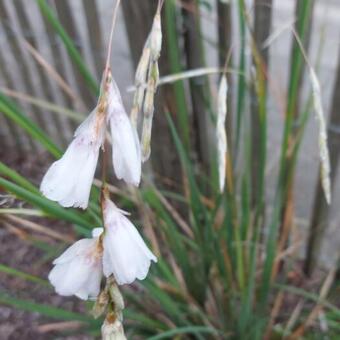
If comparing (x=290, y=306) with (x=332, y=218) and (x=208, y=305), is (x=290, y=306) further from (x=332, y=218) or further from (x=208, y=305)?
(x=332, y=218)

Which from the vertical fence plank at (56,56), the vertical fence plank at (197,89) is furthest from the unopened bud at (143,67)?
the vertical fence plank at (56,56)

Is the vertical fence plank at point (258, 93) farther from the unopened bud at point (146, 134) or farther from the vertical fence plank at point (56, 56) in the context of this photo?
the vertical fence plank at point (56, 56)

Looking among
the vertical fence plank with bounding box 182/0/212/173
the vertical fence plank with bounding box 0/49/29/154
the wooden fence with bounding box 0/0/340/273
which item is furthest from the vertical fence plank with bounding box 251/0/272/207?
the vertical fence plank with bounding box 0/49/29/154

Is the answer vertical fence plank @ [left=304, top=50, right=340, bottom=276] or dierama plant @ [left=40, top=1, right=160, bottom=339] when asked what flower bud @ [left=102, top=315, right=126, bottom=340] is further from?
vertical fence plank @ [left=304, top=50, right=340, bottom=276]

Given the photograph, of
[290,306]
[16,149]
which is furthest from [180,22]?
[16,149]

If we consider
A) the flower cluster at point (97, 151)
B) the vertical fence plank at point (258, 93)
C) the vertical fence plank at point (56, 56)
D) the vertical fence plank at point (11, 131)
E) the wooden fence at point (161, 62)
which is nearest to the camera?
the flower cluster at point (97, 151)

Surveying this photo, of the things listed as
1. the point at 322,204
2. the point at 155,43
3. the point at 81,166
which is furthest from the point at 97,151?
the point at 322,204

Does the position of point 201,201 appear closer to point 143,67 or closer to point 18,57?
point 143,67
